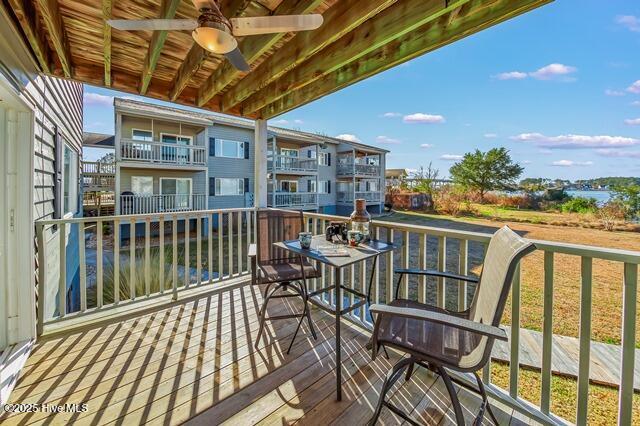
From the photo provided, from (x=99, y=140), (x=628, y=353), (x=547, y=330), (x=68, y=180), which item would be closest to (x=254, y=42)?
(x=547, y=330)

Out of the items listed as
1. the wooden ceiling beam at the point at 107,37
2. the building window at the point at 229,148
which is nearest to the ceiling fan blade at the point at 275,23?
the wooden ceiling beam at the point at 107,37

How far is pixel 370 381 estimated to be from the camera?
6.26ft

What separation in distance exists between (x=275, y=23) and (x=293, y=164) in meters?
13.4

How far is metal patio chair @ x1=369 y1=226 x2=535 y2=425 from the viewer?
1.15m

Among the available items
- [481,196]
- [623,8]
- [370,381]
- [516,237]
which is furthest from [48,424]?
[481,196]

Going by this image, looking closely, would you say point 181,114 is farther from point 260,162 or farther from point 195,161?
point 260,162

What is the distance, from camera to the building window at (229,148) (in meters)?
12.2

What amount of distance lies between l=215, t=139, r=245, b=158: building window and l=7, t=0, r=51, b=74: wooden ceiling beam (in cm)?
1024

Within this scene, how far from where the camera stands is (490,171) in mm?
22312

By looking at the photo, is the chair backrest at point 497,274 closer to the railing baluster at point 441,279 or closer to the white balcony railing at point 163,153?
the railing baluster at point 441,279

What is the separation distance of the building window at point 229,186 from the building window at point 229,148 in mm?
1138

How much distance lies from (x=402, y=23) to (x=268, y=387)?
8.31ft

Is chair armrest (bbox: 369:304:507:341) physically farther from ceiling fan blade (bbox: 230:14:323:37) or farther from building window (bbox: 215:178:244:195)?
building window (bbox: 215:178:244:195)

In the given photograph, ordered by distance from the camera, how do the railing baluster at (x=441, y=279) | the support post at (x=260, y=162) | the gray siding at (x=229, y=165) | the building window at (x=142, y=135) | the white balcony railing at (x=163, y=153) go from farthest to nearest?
the gray siding at (x=229, y=165) → the building window at (x=142, y=135) → the white balcony railing at (x=163, y=153) → the support post at (x=260, y=162) → the railing baluster at (x=441, y=279)
